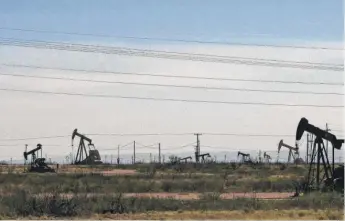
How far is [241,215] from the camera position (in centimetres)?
2047

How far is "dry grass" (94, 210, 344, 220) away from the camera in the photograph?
19875 millimetres

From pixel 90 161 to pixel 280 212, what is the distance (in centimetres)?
5215

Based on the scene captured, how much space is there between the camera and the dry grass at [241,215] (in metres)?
19.9

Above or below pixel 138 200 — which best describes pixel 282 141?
above

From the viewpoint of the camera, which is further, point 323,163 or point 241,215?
point 323,163

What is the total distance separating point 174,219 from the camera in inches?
752

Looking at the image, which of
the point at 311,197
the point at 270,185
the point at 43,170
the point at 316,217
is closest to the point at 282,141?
the point at 43,170

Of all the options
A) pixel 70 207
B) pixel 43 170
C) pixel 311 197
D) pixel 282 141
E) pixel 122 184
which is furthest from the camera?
pixel 282 141

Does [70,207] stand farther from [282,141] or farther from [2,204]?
[282,141]

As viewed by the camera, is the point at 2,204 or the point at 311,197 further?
the point at 311,197

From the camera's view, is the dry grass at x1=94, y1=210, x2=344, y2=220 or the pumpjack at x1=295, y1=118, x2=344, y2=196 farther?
the pumpjack at x1=295, y1=118, x2=344, y2=196

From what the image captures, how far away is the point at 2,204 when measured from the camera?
69.9ft

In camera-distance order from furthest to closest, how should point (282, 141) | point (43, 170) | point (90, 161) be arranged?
point (282, 141), point (90, 161), point (43, 170)

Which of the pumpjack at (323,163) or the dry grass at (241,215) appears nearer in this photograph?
the dry grass at (241,215)
